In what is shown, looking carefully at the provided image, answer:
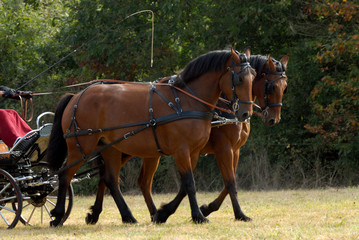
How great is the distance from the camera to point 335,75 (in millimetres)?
14320

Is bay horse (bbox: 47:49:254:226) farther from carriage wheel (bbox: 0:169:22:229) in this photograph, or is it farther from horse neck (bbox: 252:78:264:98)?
horse neck (bbox: 252:78:264:98)

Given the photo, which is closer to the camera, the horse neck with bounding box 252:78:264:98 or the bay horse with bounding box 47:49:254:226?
the bay horse with bounding box 47:49:254:226

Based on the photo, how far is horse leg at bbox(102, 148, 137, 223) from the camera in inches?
323

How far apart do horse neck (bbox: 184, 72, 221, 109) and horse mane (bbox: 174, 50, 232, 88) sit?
0.07 m

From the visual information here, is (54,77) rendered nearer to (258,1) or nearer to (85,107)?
(258,1)

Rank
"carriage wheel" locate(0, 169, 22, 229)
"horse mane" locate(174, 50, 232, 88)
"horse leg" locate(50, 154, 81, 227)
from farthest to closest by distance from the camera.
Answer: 1. "horse leg" locate(50, 154, 81, 227)
2. "horse mane" locate(174, 50, 232, 88)
3. "carriage wheel" locate(0, 169, 22, 229)

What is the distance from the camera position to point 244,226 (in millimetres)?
7477

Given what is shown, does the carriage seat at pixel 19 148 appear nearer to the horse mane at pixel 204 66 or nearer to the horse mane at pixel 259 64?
the horse mane at pixel 204 66

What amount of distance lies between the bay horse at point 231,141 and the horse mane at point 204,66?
24.8 inches

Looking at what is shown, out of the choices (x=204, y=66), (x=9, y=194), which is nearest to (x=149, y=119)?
(x=204, y=66)

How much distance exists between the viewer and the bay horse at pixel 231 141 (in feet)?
26.8

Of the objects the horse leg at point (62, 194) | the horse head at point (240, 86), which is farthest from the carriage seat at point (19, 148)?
the horse head at point (240, 86)

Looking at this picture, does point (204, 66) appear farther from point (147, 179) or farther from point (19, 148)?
point (19, 148)

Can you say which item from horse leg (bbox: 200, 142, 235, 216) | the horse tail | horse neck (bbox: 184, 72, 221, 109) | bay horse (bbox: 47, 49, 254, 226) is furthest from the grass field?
horse neck (bbox: 184, 72, 221, 109)
